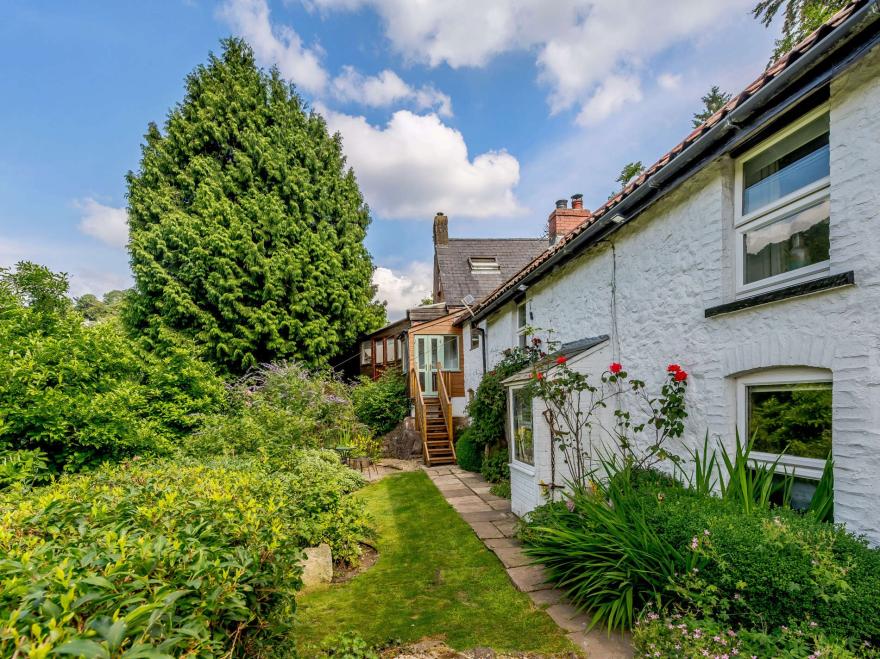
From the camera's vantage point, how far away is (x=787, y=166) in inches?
149

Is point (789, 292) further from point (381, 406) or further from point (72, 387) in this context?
point (381, 406)

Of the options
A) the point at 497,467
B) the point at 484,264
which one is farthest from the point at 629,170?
the point at 497,467

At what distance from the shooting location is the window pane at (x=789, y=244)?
350cm

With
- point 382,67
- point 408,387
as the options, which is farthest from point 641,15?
point 408,387

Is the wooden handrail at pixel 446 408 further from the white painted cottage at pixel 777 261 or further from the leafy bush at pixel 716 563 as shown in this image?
the leafy bush at pixel 716 563

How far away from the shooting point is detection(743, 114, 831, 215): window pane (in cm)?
350

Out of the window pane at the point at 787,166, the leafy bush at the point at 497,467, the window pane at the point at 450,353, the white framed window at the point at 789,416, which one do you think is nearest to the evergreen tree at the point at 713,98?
the window pane at the point at 450,353

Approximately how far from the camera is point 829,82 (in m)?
3.16

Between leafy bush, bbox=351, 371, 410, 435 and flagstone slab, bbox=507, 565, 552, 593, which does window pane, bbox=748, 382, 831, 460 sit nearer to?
flagstone slab, bbox=507, 565, 552, 593

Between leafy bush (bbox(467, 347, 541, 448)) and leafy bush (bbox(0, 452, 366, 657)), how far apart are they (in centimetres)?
677

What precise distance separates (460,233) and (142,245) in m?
15.0

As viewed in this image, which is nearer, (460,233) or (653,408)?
(653,408)

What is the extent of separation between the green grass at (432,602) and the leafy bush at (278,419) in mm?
2690

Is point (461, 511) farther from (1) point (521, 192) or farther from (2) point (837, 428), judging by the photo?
(1) point (521, 192)
